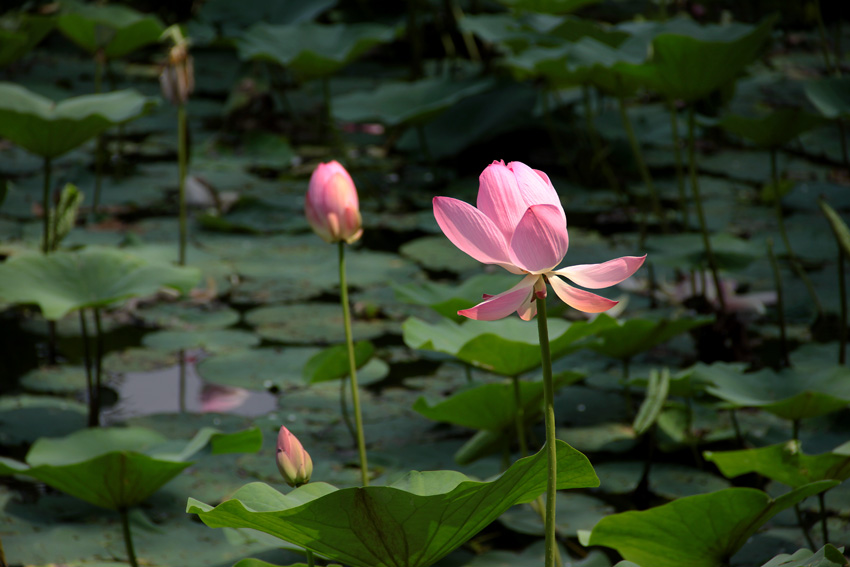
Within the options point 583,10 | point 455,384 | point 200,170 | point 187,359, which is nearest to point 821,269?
point 455,384

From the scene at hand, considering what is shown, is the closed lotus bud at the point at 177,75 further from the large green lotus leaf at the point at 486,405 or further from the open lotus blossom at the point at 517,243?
the open lotus blossom at the point at 517,243

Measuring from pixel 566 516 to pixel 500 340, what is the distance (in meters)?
0.33

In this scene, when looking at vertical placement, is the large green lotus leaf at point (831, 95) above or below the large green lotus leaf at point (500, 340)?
above

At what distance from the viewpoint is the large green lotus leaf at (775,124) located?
5.52ft

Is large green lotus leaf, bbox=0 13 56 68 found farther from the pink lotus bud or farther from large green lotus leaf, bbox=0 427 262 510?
the pink lotus bud

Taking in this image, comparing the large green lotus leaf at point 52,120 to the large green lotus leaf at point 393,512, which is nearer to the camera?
the large green lotus leaf at point 393,512

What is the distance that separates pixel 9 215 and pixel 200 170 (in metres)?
0.79

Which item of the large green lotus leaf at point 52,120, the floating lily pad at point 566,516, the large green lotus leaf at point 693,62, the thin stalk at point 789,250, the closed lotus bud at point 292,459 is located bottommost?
the floating lily pad at point 566,516

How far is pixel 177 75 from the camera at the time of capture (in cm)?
200

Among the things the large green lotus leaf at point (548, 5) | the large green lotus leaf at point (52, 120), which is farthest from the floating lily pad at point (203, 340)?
the large green lotus leaf at point (548, 5)

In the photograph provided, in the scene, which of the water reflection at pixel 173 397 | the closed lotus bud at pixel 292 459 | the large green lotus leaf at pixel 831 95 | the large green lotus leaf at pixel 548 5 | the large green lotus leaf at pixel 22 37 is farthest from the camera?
the large green lotus leaf at pixel 548 5

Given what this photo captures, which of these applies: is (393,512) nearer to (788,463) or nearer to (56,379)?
(788,463)

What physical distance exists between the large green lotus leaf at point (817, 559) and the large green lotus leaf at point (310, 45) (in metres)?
2.31

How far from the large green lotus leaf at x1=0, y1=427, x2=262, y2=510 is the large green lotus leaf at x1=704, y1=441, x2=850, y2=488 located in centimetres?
63
